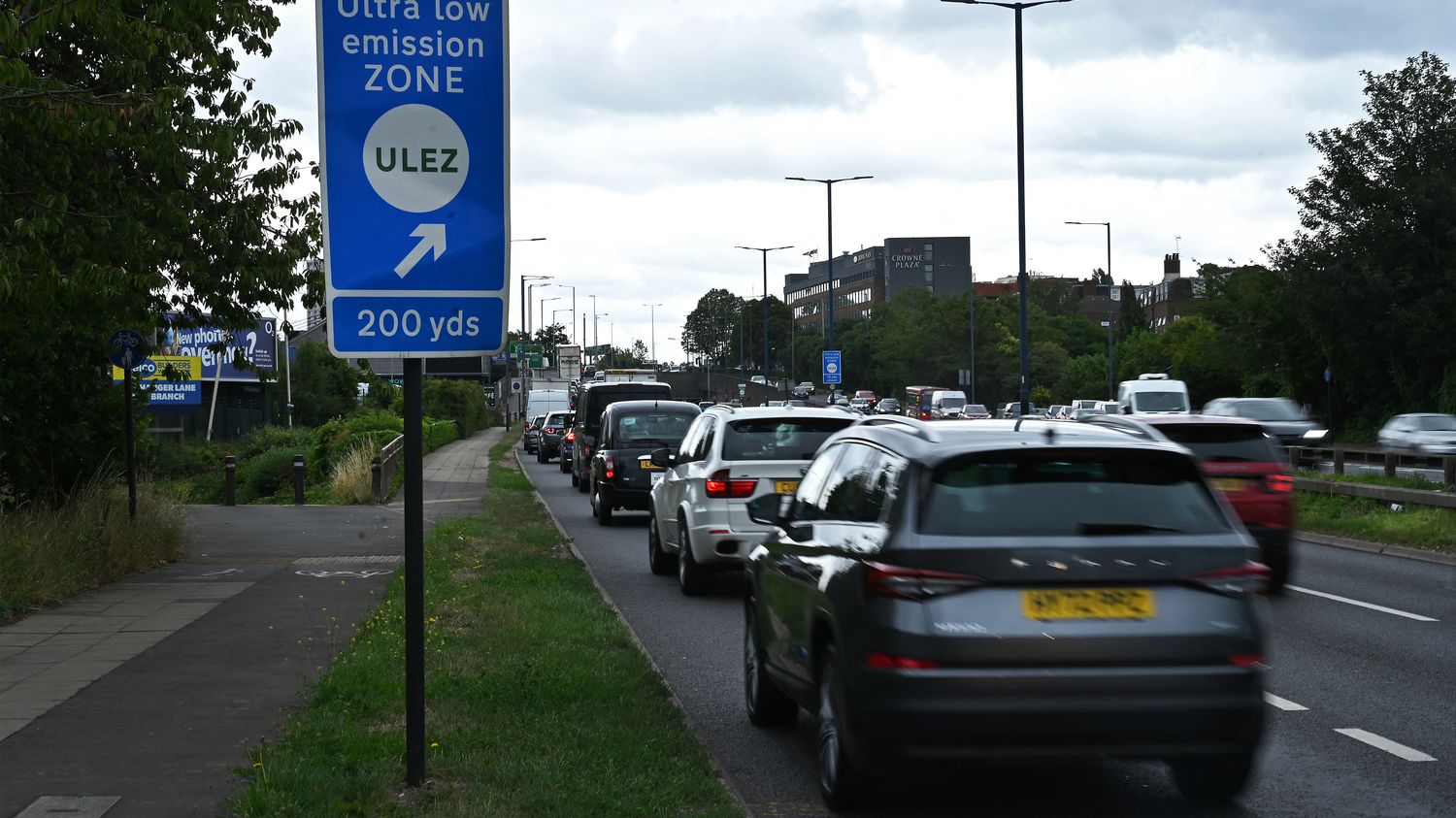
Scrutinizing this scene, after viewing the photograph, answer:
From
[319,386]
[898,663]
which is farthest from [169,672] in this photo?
[319,386]

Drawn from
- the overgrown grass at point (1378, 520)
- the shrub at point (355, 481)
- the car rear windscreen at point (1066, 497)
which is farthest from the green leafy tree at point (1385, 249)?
the car rear windscreen at point (1066, 497)

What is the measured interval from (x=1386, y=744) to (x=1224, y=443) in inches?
265

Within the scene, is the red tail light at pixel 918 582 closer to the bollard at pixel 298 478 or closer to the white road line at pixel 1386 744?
the white road line at pixel 1386 744

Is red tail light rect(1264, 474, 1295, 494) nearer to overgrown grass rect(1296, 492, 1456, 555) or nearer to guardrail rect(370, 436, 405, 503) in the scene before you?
overgrown grass rect(1296, 492, 1456, 555)

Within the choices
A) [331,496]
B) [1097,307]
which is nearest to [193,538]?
[331,496]

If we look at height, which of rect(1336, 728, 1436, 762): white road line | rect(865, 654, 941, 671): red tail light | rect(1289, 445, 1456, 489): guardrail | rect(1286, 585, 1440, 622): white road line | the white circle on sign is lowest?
rect(1286, 585, 1440, 622): white road line

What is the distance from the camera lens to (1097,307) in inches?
7653

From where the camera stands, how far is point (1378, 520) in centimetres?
2023

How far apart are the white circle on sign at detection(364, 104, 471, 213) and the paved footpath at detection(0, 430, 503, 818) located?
2.46m

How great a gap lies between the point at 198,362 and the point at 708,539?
45467 mm

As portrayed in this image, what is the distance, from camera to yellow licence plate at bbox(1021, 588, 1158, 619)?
19.5ft

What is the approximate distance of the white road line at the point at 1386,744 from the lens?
7.53 meters

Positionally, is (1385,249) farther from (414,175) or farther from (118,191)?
(414,175)

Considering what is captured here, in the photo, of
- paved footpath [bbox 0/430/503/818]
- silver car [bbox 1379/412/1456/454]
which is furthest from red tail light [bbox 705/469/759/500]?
silver car [bbox 1379/412/1456/454]
